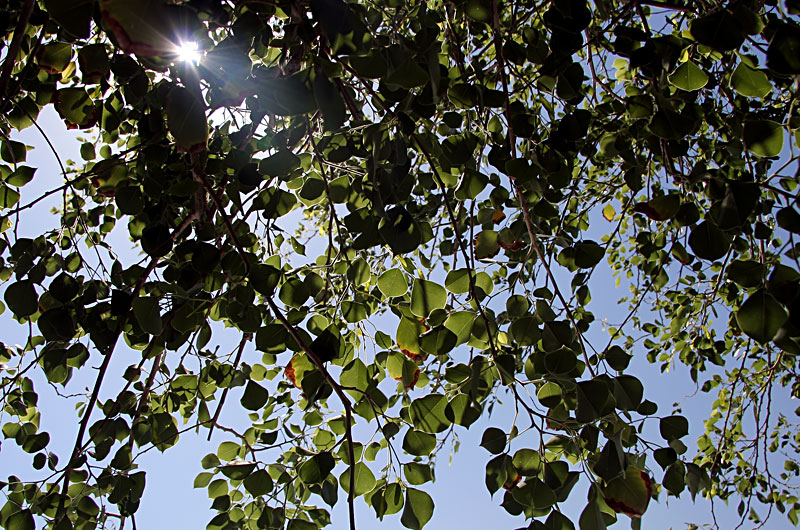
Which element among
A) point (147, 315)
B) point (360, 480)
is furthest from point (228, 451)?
point (147, 315)

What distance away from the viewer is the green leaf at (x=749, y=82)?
673 millimetres

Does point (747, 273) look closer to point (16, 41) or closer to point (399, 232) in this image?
point (399, 232)

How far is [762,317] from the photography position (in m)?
0.59

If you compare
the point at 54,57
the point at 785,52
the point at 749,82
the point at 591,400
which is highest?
the point at 54,57

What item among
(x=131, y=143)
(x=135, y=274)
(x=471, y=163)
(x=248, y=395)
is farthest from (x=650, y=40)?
(x=131, y=143)

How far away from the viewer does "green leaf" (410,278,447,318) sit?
81cm

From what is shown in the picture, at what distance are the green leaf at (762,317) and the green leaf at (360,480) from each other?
70 centimetres

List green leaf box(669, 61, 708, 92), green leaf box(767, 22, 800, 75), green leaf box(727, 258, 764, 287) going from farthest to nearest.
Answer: green leaf box(669, 61, 708, 92) → green leaf box(727, 258, 764, 287) → green leaf box(767, 22, 800, 75)

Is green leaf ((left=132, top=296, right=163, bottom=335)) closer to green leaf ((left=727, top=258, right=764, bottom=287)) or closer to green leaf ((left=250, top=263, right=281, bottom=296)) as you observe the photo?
green leaf ((left=250, top=263, right=281, bottom=296))

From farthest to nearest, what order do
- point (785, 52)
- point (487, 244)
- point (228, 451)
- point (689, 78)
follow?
point (228, 451), point (487, 244), point (689, 78), point (785, 52)

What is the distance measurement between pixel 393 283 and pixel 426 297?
81 mm

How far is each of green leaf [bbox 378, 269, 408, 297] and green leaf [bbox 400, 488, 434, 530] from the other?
0.33m

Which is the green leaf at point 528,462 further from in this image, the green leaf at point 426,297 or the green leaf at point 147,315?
the green leaf at point 147,315

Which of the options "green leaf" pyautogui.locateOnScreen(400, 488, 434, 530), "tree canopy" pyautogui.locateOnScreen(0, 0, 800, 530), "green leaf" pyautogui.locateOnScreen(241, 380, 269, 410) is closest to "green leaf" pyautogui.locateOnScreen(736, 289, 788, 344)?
"tree canopy" pyautogui.locateOnScreen(0, 0, 800, 530)
